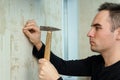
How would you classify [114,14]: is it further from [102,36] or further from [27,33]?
[27,33]

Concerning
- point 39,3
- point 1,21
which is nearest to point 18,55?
point 1,21

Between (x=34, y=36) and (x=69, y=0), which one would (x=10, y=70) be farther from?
(x=69, y=0)

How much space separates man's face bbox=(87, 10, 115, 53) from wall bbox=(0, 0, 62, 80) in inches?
9.2

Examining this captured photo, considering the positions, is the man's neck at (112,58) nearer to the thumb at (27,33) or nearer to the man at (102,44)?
the man at (102,44)

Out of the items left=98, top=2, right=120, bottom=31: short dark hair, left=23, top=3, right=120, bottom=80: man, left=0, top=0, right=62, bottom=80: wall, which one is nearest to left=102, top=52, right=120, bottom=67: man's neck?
left=23, top=3, right=120, bottom=80: man

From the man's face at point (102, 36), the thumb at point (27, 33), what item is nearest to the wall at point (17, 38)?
the thumb at point (27, 33)

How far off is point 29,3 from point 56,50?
0.35 metres

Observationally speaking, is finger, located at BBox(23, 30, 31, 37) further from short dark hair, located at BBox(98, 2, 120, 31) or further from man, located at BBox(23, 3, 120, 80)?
short dark hair, located at BBox(98, 2, 120, 31)

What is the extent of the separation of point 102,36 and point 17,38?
1.31 feet

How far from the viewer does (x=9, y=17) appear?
0.80 metres

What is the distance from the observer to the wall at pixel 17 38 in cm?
78

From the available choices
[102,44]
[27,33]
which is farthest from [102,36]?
[27,33]

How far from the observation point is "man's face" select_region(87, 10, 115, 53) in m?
1.04

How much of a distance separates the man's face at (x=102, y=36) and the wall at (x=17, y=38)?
234mm
